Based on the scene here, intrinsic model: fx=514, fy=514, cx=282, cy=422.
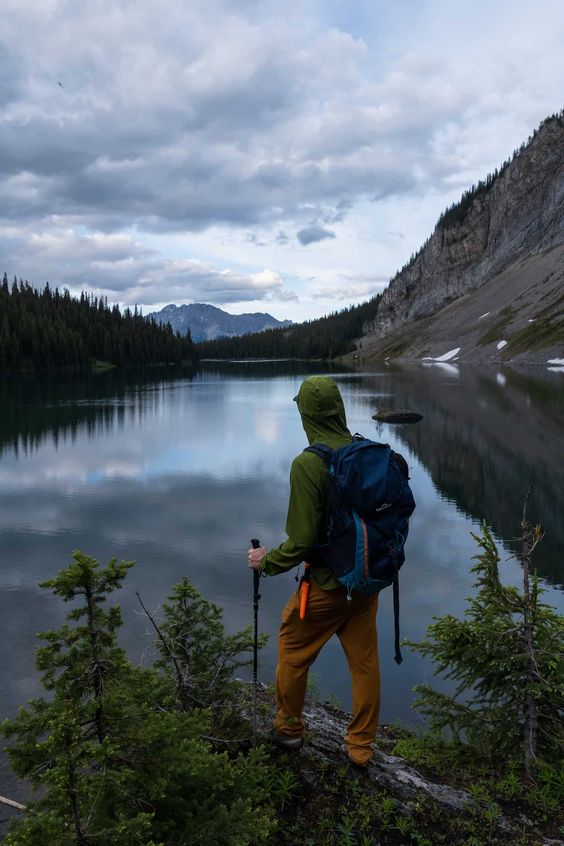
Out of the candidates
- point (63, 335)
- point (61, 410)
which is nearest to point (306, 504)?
point (61, 410)

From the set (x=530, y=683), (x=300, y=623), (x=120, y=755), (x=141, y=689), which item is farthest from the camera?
(x=530, y=683)

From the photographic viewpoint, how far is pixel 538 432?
122ft

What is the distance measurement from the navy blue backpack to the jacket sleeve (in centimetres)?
13

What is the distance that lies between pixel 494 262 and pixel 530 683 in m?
220

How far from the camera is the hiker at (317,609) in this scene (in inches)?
203

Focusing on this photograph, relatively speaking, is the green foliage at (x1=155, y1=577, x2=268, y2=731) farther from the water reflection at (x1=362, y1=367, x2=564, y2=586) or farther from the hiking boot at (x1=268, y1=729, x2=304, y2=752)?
the water reflection at (x1=362, y1=367, x2=564, y2=586)

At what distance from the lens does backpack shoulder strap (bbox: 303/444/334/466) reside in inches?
203

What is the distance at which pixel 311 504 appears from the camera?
5141 millimetres

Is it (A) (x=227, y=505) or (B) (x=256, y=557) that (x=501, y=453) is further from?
(B) (x=256, y=557)

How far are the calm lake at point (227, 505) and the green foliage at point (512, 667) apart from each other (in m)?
0.79

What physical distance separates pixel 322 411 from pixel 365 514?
124 cm

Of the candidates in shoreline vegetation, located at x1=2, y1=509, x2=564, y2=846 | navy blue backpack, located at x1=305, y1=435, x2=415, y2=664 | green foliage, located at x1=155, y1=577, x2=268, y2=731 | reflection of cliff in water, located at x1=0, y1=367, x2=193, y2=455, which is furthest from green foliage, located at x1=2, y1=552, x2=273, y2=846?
reflection of cliff in water, located at x1=0, y1=367, x2=193, y2=455

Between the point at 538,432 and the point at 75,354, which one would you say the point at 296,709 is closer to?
the point at 538,432

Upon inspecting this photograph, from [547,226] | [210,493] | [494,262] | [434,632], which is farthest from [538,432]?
[494,262]
